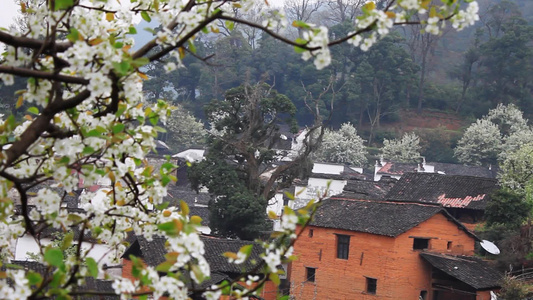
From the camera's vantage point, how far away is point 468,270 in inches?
979

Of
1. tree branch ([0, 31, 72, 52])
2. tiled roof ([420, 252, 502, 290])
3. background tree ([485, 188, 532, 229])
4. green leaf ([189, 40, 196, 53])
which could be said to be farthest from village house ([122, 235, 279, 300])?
tree branch ([0, 31, 72, 52])

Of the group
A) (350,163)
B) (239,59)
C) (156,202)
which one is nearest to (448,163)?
(350,163)

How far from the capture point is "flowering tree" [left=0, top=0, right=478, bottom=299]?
12.0 feet

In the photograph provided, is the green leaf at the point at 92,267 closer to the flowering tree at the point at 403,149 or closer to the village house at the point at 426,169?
the village house at the point at 426,169

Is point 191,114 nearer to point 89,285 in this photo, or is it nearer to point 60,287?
point 89,285

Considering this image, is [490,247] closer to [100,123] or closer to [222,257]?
[222,257]

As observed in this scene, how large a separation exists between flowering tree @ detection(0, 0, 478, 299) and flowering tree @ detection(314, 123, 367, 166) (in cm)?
5217

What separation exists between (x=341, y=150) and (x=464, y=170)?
10246 mm

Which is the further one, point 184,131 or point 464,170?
point 184,131

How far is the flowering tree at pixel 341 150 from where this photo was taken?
186ft

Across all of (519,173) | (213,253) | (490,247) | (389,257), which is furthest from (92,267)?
(519,173)

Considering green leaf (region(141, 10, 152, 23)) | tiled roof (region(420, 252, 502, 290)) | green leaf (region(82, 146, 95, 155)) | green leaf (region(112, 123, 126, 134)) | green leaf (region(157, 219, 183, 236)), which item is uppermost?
tiled roof (region(420, 252, 502, 290))

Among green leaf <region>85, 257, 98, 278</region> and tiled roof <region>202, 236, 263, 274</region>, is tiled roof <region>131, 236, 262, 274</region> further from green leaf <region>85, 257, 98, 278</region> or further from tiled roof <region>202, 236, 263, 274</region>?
green leaf <region>85, 257, 98, 278</region>

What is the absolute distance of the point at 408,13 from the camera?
3.84 meters
